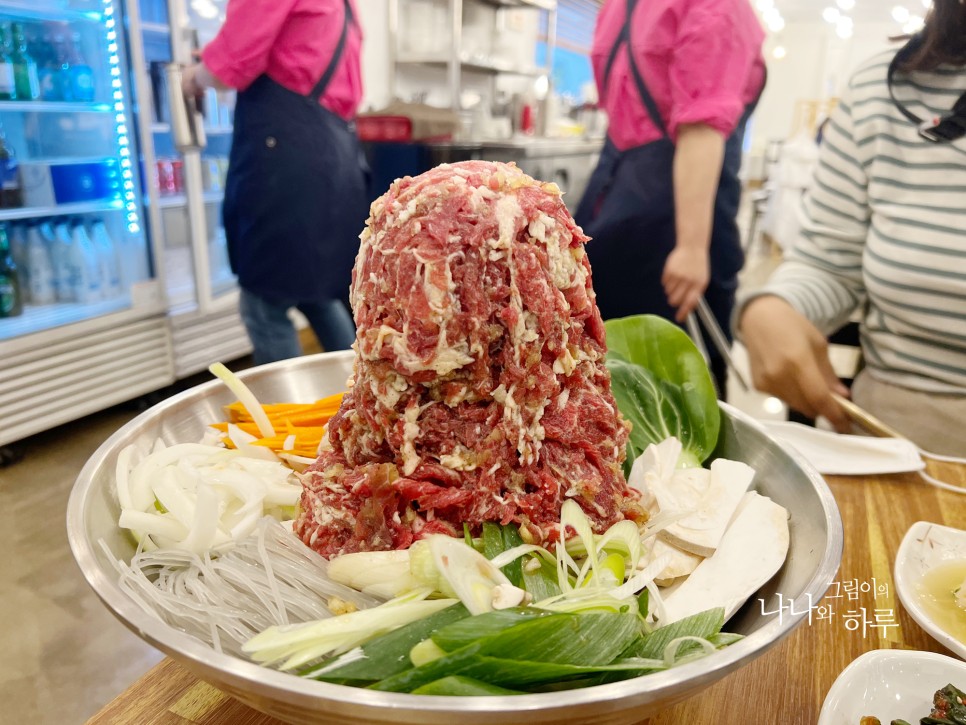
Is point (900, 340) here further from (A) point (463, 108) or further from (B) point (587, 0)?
(B) point (587, 0)

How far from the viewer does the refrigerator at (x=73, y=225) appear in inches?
122

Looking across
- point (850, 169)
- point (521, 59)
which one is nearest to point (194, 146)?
point (850, 169)

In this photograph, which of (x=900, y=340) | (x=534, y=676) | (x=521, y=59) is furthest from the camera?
(x=521, y=59)

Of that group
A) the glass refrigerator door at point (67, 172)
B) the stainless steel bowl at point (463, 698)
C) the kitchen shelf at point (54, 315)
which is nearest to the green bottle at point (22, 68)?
the glass refrigerator door at point (67, 172)

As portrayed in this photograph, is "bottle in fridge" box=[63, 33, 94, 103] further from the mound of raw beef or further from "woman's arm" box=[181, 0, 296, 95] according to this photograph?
the mound of raw beef

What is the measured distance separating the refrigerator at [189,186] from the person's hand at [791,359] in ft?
8.56

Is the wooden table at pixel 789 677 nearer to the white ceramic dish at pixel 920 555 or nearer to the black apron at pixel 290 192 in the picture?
the white ceramic dish at pixel 920 555

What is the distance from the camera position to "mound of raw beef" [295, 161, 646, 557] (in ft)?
2.39

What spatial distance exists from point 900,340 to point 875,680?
1.17m

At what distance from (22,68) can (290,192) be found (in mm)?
1555

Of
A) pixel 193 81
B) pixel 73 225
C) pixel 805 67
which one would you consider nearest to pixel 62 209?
pixel 73 225

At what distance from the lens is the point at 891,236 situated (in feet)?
5.41

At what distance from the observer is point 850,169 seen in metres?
1.77

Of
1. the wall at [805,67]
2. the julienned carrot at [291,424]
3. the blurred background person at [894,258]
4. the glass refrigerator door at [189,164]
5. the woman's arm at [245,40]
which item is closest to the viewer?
the julienned carrot at [291,424]
